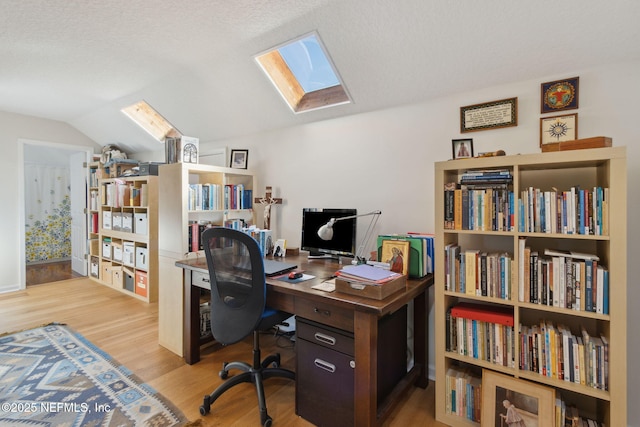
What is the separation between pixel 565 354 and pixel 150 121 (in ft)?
15.1

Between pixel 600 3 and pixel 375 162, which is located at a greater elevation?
pixel 600 3

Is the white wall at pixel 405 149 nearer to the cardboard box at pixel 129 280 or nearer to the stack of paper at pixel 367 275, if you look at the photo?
the stack of paper at pixel 367 275

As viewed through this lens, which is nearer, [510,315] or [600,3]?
[600,3]

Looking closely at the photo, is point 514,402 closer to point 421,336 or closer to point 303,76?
point 421,336

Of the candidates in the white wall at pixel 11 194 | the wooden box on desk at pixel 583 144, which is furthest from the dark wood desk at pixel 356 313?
the white wall at pixel 11 194

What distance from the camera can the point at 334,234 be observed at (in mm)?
2305

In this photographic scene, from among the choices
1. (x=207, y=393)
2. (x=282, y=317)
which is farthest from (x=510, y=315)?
(x=207, y=393)

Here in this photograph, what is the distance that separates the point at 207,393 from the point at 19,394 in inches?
45.9

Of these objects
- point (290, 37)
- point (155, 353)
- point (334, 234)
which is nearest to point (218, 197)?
point (334, 234)

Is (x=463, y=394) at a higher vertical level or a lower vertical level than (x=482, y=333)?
lower

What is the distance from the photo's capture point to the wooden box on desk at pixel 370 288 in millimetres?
1454

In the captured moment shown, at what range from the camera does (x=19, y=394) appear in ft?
6.31

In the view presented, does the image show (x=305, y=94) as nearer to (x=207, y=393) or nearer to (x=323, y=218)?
(x=323, y=218)

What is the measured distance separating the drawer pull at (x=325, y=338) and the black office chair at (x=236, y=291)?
0.32 metres
